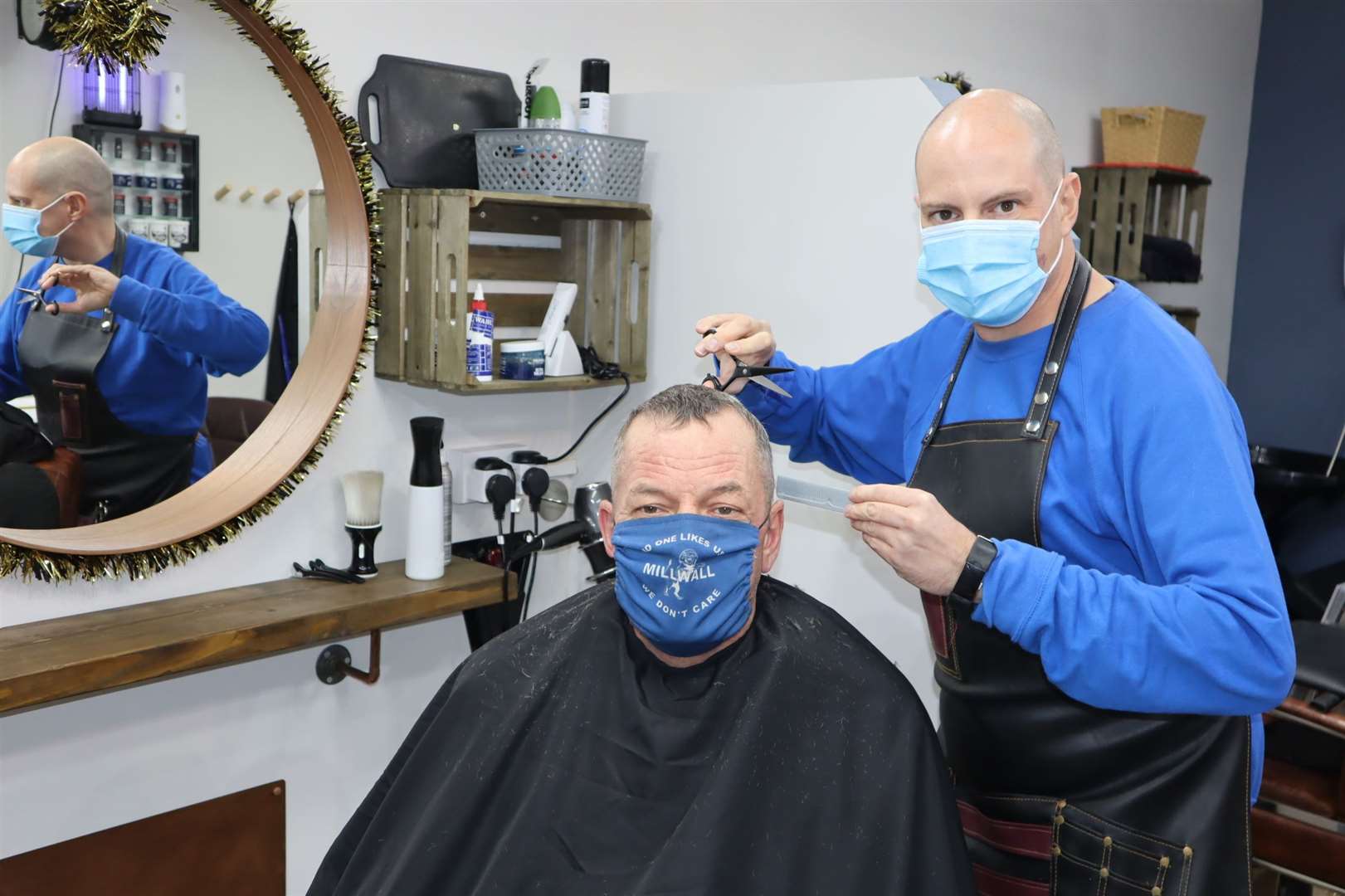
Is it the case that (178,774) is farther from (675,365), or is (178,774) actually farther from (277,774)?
(675,365)

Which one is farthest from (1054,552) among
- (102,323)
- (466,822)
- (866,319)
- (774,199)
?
(102,323)

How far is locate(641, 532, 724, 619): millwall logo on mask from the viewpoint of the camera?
1.38m

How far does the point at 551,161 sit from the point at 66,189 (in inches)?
33.9

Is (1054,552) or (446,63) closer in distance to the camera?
(1054,552)

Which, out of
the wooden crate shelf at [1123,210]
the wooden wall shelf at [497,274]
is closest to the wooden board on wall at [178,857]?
the wooden wall shelf at [497,274]

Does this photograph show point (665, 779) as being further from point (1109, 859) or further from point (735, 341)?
point (735, 341)

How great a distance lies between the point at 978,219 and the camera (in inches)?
55.4

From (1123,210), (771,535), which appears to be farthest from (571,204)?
(1123,210)

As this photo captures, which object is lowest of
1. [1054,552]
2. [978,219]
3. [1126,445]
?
[1054,552]

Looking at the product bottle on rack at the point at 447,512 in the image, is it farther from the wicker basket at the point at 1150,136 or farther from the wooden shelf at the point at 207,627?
the wicker basket at the point at 1150,136

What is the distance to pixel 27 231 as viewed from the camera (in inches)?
74.6

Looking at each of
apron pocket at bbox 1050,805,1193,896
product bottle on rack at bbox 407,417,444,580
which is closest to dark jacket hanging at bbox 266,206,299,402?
product bottle on rack at bbox 407,417,444,580

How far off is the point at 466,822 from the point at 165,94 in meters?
1.38

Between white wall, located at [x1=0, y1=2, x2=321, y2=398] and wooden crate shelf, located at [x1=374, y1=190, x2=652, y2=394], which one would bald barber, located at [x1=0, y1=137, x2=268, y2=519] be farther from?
wooden crate shelf, located at [x1=374, y1=190, x2=652, y2=394]
